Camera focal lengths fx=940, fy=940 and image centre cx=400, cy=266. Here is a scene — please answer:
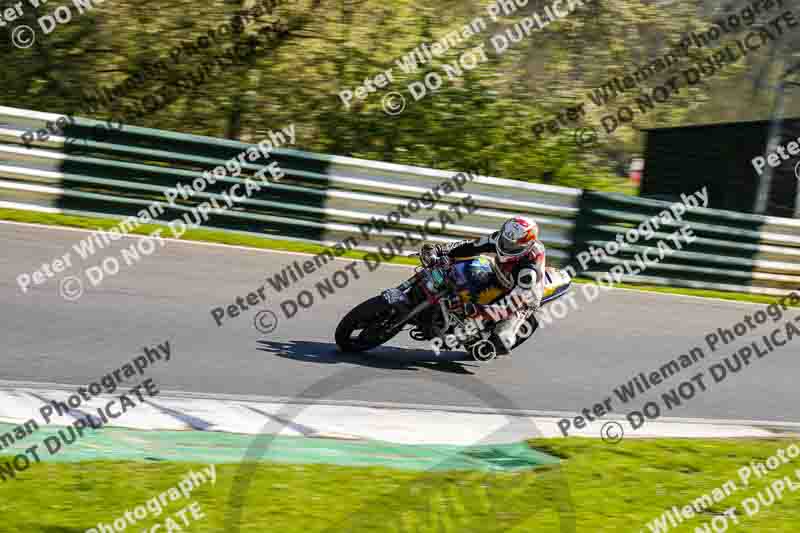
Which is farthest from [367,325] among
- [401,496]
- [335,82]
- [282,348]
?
[335,82]

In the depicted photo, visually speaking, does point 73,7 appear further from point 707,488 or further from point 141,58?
point 707,488

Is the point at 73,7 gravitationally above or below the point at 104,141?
above

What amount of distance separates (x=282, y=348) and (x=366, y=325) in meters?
0.83

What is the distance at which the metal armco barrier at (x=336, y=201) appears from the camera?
12.3 meters

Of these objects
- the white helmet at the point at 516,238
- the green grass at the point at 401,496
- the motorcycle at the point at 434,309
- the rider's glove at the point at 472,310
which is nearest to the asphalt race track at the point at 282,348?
the motorcycle at the point at 434,309

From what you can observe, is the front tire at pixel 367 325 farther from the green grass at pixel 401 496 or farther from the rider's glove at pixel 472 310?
the green grass at pixel 401 496

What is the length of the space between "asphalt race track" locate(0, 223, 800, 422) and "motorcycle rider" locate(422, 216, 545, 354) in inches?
21.1

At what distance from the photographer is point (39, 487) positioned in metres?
4.99

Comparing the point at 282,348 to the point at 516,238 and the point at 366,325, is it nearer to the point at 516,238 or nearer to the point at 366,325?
the point at 366,325

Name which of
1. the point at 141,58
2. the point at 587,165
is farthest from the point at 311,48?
the point at 587,165

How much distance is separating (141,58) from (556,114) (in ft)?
23.9

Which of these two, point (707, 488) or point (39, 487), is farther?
point (707, 488)

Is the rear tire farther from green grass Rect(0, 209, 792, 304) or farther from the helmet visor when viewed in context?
green grass Rect(0, 209, 792, 304)

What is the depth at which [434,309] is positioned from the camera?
845 centimetres
